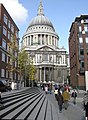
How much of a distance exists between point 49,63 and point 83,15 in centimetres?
7786

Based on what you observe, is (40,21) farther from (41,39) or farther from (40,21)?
(41,39)

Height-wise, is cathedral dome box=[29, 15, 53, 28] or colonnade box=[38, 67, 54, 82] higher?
cathedral dome box=[29, 15, 53, 28]

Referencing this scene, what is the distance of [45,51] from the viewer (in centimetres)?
15012

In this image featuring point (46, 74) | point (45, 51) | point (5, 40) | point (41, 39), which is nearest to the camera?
point (5, 40)

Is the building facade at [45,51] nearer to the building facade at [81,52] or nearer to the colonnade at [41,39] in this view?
the colonnade at [41,39]

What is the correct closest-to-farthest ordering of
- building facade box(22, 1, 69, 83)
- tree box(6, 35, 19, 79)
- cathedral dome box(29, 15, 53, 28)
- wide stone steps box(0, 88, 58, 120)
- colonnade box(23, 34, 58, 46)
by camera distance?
wide stone steps box(0, 88, 58, 120) < tree box(6, 35, 19, 79) < building facade box(22, 1, 69, 83) < colonnade box(23, 34, 58, 46) < cathedral dome box(29, 15, 53, 28)

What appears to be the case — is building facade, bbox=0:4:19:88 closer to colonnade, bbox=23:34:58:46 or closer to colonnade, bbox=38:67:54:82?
colonnade, bbox=38:67:54:82

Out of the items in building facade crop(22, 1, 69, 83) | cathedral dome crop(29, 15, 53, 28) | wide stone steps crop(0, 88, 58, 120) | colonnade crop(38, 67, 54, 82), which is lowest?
wide stone steps crop(0, 88, 58, 120)

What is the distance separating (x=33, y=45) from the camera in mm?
160250

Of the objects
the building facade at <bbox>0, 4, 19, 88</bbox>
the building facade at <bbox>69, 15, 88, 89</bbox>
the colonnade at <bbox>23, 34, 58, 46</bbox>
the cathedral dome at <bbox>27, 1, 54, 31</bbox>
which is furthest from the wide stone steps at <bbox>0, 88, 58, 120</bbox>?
the cathedral dome at <bbox>27, 1, 54, 31</bbox>

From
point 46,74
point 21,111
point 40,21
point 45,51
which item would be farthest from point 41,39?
point 21,111

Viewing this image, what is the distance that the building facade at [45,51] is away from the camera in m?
144

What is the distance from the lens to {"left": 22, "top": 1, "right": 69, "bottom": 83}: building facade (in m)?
144

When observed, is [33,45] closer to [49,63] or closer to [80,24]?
[49,63]
